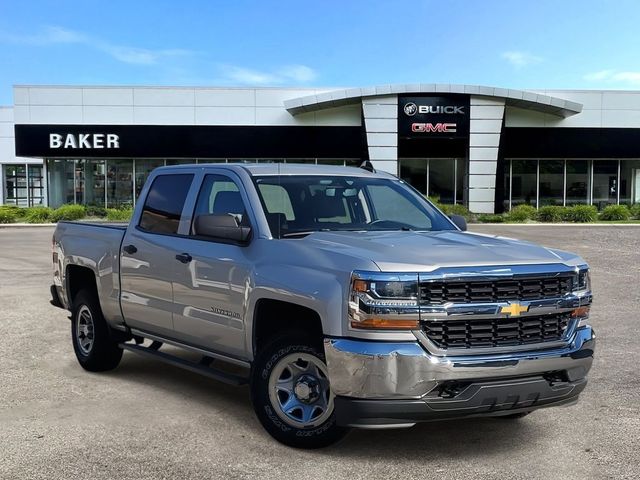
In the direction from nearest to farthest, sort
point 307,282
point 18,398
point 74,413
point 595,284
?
point 307,282, point 74,413, point 18,398, point 595,284

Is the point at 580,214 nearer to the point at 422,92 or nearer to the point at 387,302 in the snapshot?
the point at 422,92

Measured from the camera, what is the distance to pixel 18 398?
5957 mm

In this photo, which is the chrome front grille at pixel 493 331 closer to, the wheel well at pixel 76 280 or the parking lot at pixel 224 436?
the parking lot at pixel 224 436

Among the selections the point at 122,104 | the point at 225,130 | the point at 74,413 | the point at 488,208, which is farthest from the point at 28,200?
the point at 74,413

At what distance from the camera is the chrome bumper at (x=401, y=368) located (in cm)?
401

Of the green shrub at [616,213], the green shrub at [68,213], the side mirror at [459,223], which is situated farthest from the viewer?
the green shrub at [616,213]

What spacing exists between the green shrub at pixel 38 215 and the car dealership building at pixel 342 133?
401 centimetres

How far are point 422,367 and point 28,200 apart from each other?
145 feet

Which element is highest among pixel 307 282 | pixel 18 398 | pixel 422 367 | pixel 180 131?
pixel 180 131

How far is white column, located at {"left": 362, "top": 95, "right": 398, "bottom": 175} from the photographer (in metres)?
34.9

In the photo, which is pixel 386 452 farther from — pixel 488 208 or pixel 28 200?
pixel 28 200

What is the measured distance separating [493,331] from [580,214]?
3165 centimetres

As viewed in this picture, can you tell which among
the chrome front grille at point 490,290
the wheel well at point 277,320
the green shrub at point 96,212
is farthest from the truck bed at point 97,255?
the green shrub at point 96,212

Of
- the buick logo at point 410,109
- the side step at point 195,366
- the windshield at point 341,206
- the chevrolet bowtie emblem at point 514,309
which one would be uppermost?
the buick logo at point 410,109
